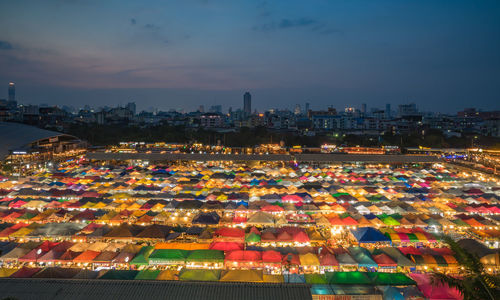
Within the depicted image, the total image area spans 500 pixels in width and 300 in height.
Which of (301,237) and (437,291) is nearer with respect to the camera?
(437,291)

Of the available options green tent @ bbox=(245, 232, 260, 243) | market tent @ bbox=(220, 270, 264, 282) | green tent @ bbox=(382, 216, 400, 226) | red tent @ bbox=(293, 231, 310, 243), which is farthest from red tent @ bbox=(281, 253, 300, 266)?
green tent @ bbox=(382, 216, 400, 226)

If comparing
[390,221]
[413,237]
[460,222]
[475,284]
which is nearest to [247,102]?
[390,221]

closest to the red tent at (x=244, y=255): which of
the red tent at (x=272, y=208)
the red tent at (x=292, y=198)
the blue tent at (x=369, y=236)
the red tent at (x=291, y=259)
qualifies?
the red tent at (x=291, y=259)

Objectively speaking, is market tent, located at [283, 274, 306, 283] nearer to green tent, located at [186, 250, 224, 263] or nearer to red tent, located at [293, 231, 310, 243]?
green tent, located at [186, 250, 224, 263]

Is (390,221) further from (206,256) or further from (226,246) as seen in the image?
(206,256)

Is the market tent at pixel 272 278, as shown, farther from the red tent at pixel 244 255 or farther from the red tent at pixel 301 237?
the red tent at pixel 301 237

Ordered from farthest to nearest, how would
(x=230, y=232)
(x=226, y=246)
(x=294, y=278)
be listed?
Answer: 1. (x=230, y=232)
2. (x=226, y=246)
3. (x=294, y=278)

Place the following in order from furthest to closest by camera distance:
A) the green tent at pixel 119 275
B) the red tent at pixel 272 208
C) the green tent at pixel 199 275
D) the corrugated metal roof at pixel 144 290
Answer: the red tent at pixel 272 208, the green tent at pixel 119 275, the green tent at pixel 199 275, the corrugated metal roof at pixel 144 290
